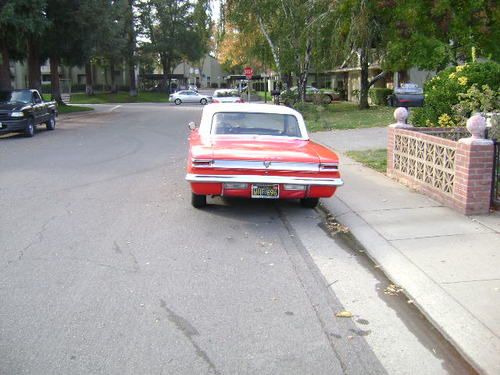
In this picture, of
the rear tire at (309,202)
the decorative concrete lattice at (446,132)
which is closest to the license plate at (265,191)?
the rear tire at (309,202)

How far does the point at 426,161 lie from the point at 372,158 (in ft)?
13.4

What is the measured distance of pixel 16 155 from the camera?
14.4 metres

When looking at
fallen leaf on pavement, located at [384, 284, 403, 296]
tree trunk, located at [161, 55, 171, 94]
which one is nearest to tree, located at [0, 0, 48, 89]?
fallen leaf on pavement, located at [384, 284, 403, 296]

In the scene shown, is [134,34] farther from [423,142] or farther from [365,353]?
[365,353]

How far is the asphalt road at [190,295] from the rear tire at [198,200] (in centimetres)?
13

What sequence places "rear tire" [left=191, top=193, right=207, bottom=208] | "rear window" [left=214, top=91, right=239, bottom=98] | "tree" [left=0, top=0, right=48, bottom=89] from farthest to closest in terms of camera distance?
"rear window" [left=214, top=91, right=239, bottom=98] < "tree" [left=0, top=0, right=48, bottom=89] < "rear tire" [left=191, top=193, right=207, bottom=208]

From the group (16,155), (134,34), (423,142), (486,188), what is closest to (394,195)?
(423,142)

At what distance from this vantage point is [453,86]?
1101cm

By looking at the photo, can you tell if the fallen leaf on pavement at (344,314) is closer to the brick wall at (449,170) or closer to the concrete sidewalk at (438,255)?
the concrete sidewalk at (438,255)

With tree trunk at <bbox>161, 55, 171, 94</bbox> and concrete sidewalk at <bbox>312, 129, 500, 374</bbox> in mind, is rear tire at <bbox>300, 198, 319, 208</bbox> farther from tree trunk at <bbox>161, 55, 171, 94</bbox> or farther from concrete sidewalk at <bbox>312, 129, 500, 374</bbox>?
tree trunk at <bbox>161, 55, 171, 94</bbox>

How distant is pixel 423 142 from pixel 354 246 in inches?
113

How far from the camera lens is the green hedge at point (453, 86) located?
11.1 metres

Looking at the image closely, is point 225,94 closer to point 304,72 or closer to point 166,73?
point 304,72

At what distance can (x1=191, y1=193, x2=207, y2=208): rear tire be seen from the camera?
785 centimetres
